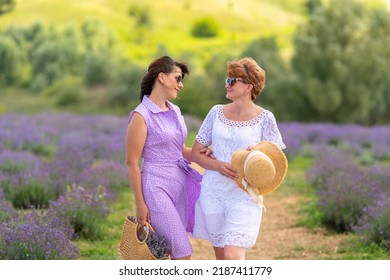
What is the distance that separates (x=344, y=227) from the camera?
9.38 metres

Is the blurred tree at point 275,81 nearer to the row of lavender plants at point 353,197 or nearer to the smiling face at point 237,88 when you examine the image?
the row of lavender plants at point 353,197

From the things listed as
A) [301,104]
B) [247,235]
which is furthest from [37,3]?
[247,235]

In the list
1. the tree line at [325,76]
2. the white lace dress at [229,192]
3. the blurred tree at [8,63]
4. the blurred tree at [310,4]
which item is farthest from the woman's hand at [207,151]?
the blurred tree at [310,4]

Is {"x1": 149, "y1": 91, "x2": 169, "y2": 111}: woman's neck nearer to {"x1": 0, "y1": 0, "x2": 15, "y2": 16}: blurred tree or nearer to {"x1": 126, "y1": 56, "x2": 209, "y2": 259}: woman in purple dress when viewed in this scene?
{"x1": 126, "y1": 56, "x2": 209, "y2": 259}: woman in purple dress

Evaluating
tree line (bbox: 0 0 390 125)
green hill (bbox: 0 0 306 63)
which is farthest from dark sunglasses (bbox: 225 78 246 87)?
green hill (bbox: 0 0 306 63)

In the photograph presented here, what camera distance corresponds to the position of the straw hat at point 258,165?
203 inches

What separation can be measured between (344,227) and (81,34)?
198ft

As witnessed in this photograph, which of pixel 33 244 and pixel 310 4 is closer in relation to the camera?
pixel 33 244

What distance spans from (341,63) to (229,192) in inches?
1247

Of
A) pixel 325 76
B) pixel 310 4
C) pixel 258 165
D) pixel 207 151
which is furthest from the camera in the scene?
pixel 310 4

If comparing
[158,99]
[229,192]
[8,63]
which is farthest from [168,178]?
[8,63]

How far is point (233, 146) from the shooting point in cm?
537

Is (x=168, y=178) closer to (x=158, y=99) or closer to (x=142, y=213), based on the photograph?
(x=142, y=213)
